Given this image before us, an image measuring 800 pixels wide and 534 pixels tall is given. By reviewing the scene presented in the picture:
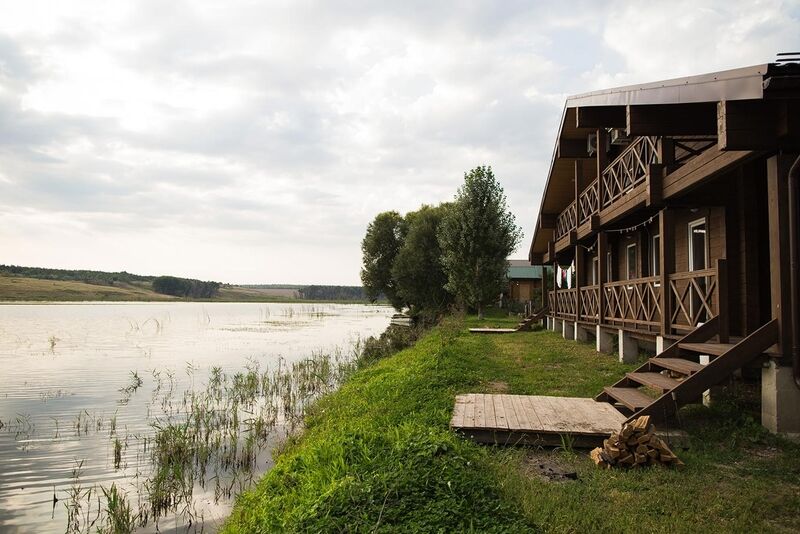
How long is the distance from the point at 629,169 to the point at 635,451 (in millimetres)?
8535

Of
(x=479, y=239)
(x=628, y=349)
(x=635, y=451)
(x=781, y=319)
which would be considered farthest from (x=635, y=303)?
(x=479, y=239)

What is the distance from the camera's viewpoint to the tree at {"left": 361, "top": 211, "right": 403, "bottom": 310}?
47719mm

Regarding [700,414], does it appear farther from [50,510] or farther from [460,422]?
[50,510]

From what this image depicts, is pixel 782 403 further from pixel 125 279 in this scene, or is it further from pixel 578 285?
pixel 125 279

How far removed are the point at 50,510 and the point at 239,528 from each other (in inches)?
119

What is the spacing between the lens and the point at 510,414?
716cm

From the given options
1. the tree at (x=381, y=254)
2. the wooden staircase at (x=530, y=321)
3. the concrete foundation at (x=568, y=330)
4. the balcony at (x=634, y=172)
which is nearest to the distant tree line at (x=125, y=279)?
the tree at (x=381, y=254)

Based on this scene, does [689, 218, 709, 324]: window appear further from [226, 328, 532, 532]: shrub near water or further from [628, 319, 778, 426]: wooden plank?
[226, 328, 532, 532]: shrub near water

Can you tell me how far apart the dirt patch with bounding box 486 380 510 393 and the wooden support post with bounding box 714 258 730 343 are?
3.54 m

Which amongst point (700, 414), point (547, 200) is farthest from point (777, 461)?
point (547, 200)

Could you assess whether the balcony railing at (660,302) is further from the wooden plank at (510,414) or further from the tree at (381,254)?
the tree at (381,254)

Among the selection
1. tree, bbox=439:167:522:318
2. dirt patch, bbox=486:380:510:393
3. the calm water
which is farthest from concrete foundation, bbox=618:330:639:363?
tree, bbox=439:167:522:318

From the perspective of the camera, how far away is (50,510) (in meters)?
6.39

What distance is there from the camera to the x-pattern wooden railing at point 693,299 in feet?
28.6
